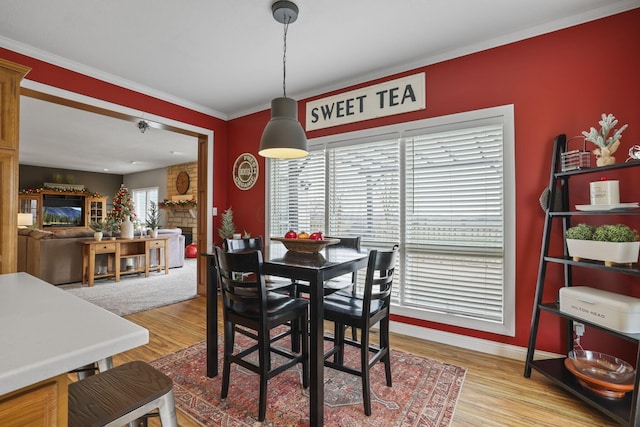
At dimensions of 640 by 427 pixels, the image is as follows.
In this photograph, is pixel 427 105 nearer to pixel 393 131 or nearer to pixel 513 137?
pixel 393 131

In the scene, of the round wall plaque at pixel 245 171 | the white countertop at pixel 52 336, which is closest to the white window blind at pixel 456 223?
the round wall plaque at pixel 245 171

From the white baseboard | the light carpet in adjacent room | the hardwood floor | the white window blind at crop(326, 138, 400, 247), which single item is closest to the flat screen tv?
the light carpet in adjacent room

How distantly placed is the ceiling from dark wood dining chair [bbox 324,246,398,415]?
1.86 metres

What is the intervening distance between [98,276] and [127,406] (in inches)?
215

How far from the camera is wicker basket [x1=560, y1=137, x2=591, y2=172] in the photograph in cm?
211

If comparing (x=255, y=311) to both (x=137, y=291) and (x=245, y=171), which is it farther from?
(x=137, y=291)

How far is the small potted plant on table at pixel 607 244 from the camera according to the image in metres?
1.81

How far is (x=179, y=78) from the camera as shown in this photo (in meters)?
3.42

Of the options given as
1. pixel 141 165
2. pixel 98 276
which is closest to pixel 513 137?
pixel 98 276

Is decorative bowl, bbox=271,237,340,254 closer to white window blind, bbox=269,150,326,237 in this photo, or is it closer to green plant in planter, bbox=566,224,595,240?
white window blind, bbox=269,150,326,237

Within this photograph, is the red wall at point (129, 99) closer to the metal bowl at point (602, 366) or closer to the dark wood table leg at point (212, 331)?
the dark wood table leg at point (212, 331)

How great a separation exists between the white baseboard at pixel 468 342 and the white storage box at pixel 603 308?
0.62 meters

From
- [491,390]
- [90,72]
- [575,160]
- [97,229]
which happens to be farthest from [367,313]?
[97,229]

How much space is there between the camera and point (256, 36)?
2.60 meters
